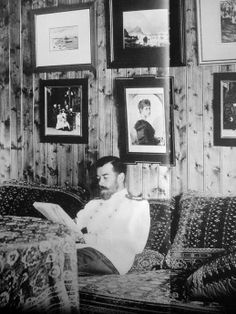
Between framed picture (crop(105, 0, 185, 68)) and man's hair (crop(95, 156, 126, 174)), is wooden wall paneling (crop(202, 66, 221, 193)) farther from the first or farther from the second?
man's hair (crop(95, 156, 126, 174))

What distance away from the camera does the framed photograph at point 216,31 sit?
2.53 m

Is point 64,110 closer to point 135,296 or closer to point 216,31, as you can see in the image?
point 216,31

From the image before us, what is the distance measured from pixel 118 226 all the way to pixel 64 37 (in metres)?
1.18

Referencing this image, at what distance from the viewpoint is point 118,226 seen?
8.50ft

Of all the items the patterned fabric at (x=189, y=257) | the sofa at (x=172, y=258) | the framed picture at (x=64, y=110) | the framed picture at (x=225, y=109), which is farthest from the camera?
the framed picture at (x=64, y=110)

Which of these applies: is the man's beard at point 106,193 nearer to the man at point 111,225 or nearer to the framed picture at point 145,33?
the man at point 111,225

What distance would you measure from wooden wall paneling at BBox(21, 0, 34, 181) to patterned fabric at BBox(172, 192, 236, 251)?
107 cm

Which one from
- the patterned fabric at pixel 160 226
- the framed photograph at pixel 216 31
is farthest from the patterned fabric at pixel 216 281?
the framed photograph at pixel 216 31

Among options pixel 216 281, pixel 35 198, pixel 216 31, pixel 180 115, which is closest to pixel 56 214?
pixel 35 198

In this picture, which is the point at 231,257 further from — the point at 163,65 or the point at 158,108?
the point at 163,65

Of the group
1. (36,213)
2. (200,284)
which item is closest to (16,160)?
(36,213)

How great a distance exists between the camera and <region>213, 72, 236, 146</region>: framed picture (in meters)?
2.61

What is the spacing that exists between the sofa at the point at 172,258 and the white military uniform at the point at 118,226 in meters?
0.05

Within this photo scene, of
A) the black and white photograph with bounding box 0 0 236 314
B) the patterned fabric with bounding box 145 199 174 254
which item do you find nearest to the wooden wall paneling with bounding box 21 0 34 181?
the black and white photograph with bounding box 0 0 236 314
